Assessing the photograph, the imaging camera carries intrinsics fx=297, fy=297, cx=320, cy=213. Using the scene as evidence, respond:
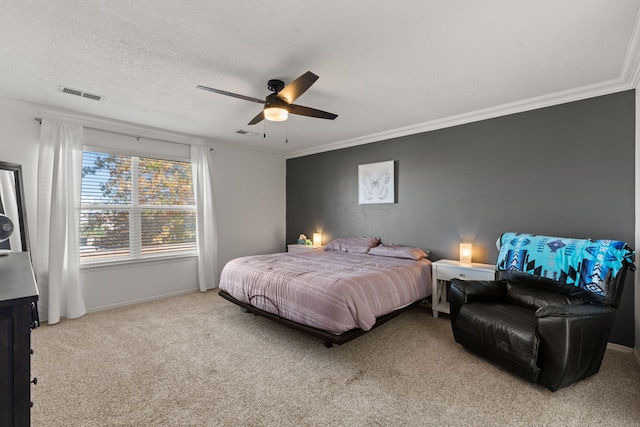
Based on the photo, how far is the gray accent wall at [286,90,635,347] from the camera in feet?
9.50

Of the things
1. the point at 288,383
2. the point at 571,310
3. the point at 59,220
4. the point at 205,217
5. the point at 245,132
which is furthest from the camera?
the point at 205,217

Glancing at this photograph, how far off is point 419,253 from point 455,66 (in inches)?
90.1

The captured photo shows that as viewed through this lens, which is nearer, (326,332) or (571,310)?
(571,310)

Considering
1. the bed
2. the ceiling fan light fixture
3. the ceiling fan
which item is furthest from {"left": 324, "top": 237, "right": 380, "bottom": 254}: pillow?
the ceiling fan light fixture

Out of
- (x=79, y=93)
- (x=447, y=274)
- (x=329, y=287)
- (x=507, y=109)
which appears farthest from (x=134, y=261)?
(x=507, y=109)

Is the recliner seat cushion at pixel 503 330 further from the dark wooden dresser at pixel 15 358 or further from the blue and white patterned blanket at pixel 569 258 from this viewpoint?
the dark wooden dresser at pixel 15 358

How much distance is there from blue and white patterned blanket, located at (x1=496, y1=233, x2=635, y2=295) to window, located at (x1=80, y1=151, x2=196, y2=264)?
177 inches

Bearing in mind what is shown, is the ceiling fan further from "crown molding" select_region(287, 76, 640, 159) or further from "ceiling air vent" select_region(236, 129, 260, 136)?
"crown molding" select_region(287, 76, 640, 159)

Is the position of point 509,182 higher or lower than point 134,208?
higher

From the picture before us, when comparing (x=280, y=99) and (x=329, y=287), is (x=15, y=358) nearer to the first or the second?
(x=329, y=287)

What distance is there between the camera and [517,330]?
7.38 feet

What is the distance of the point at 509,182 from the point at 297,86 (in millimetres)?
2763

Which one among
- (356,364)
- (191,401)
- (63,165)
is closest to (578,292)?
(356,364)

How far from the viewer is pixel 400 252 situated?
13.3 feet
